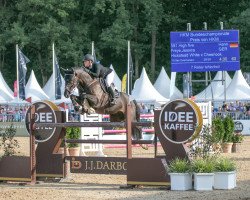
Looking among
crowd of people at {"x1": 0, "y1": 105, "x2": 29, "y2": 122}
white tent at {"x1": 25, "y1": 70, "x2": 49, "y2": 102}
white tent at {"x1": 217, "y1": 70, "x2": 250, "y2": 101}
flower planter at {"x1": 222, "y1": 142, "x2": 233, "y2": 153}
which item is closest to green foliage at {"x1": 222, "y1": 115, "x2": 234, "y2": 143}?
flower planter at {"x1": 222, "y1": 142, "x2": 233, "y2": 153}

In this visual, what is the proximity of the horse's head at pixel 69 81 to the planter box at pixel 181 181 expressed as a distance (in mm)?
4761

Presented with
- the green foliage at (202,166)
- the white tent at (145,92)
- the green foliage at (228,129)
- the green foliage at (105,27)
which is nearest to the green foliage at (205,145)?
the green foliage at (202,166)

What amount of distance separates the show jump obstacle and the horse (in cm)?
236

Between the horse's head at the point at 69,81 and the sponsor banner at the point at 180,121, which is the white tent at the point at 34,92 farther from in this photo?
the sponsor banner at the point at 180,121

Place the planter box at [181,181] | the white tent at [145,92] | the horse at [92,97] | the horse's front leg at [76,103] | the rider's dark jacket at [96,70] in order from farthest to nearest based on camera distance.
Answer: the white tent at [145,92] < the horse's front leg at [76,103] < the rider's dark jacket at [96,70] < the horse at [92,97] < the planter box at [181,181]

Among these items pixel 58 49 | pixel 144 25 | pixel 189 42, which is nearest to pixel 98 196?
pixel 189 42

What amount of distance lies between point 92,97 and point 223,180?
6.89 meters

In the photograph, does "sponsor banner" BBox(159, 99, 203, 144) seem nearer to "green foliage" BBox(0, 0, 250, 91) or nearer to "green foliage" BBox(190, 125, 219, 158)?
"green foliage" BBox(190, 125, 219, 158)

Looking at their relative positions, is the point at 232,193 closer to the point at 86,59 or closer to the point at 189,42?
the point at 86,59

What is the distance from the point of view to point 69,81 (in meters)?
17.3

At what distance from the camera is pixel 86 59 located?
58.3ft

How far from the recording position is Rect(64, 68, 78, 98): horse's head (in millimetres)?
17125

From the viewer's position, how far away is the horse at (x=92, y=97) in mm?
17500

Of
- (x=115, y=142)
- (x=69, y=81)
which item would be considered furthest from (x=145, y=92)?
(x=115, y=142)
